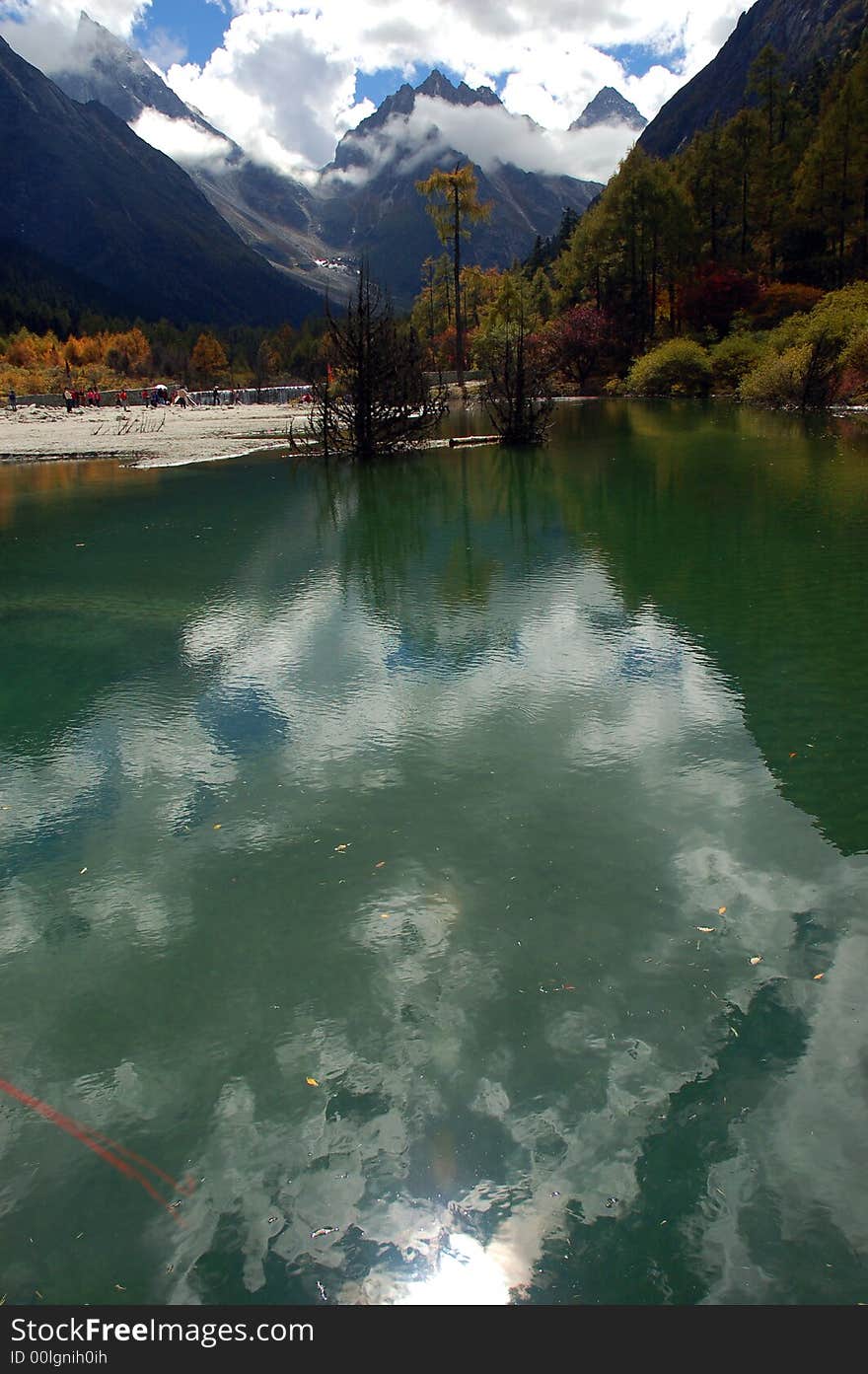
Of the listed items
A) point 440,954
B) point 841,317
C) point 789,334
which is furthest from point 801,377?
point 440,954

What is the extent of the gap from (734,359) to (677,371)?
2712 millimetres

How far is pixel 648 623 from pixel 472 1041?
633 cm

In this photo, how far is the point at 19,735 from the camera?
7.08 meters

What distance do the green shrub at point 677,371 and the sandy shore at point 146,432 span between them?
696 inches

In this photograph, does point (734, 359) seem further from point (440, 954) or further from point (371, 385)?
point (440, 954)

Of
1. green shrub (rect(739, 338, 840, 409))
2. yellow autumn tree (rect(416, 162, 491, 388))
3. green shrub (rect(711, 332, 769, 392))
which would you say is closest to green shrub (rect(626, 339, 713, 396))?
green shrub (rect(711, 332, 769, 392))

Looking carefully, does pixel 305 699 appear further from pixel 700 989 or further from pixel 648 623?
pixel 700 989

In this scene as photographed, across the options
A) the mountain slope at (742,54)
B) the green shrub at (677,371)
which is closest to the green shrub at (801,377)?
the green shrub at (677,371)

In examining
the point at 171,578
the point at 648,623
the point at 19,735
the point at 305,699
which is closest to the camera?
the point at 19,735

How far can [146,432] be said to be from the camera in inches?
1604

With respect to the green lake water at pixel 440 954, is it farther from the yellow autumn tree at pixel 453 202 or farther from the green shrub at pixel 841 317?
the yellow autumn tree at pixel 453 202

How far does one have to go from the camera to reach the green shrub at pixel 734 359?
42.3m

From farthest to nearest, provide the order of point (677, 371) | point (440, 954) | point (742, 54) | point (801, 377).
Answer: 1. point (742, 54)
2. point (677, 371)
3. point (801, 377)
4. point (440, 954)

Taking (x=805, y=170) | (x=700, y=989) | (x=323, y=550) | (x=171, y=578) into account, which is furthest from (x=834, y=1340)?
(x=805, y=170)
